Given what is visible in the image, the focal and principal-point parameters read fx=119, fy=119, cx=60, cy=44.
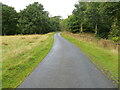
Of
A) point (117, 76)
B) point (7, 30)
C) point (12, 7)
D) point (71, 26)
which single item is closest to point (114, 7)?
point (117, 76)

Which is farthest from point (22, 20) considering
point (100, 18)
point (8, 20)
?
point (100, 18)

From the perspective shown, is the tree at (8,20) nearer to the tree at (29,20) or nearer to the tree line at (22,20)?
the tree line at (22,20)

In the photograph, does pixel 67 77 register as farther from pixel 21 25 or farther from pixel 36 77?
pixel 21 25

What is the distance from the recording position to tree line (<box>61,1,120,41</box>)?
13.7 meters

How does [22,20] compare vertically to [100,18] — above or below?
above

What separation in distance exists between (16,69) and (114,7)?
1167 cm

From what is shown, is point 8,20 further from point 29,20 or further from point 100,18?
point 100,18

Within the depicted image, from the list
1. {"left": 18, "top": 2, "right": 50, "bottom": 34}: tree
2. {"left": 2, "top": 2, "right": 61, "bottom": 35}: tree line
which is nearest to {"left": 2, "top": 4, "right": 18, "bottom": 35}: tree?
{"left": 2, "top": 2, "right": 61, "bottom": 35}: tree line

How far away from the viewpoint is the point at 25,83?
5.13 m

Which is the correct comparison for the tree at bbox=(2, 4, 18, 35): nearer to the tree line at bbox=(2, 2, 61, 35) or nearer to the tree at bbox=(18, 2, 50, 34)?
the tree line at bbox=(2, 2, 61, 35)

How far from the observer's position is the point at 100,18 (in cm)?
3200

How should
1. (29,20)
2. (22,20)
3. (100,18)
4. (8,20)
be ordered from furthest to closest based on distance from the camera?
(8,20) → (29,20) → (22,20) → (100,18)

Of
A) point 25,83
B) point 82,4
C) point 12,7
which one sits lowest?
point 25,83

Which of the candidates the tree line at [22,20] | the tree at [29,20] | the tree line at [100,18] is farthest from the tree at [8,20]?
the tree line at [100,18]
